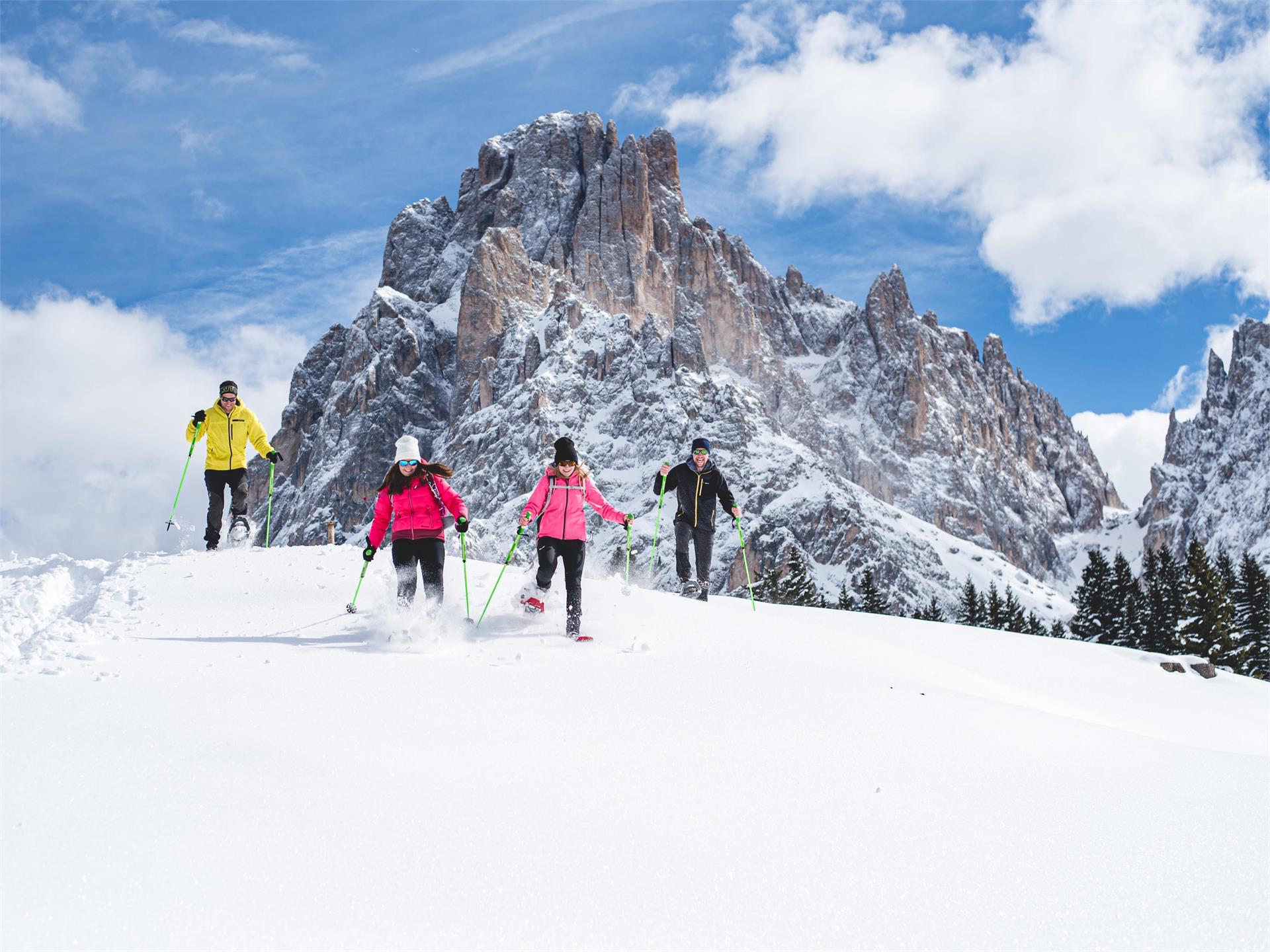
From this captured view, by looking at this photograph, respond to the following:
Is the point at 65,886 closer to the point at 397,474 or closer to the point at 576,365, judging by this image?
the point at 397,474

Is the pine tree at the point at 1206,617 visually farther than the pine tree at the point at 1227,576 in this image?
No

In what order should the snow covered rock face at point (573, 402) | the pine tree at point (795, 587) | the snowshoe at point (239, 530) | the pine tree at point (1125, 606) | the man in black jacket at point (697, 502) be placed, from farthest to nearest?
the snow covered rock face at point (573, 402) < the pine tree at point (795, 587) < the pine tree at point (1125, 606) < the snowshoe at point (239, 530) < the man in black jacket at point (697, 502)

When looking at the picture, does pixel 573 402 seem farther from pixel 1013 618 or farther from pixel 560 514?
pixel 560 514

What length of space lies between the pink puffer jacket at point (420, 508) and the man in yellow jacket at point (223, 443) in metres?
5.09

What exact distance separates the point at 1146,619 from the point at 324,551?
52.8 meters

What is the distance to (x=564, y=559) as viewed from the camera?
32.2ft

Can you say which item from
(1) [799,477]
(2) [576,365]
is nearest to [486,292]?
(2) [576,365]

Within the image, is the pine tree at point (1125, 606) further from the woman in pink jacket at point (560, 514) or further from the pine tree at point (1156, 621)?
the woman in pink jacket at point (560, 514)

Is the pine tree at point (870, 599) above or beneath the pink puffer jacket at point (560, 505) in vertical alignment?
beneath

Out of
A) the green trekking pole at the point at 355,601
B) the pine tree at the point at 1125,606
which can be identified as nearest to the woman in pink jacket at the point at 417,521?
the green trekking pole at the point at 355,601

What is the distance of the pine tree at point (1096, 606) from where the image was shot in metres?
57.2

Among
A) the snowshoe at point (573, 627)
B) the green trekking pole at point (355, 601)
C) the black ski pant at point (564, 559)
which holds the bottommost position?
the snowshoe at point (573, 627)

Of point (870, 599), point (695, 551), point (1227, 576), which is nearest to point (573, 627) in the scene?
point (695, 551)

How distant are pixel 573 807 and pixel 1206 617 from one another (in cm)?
5297
